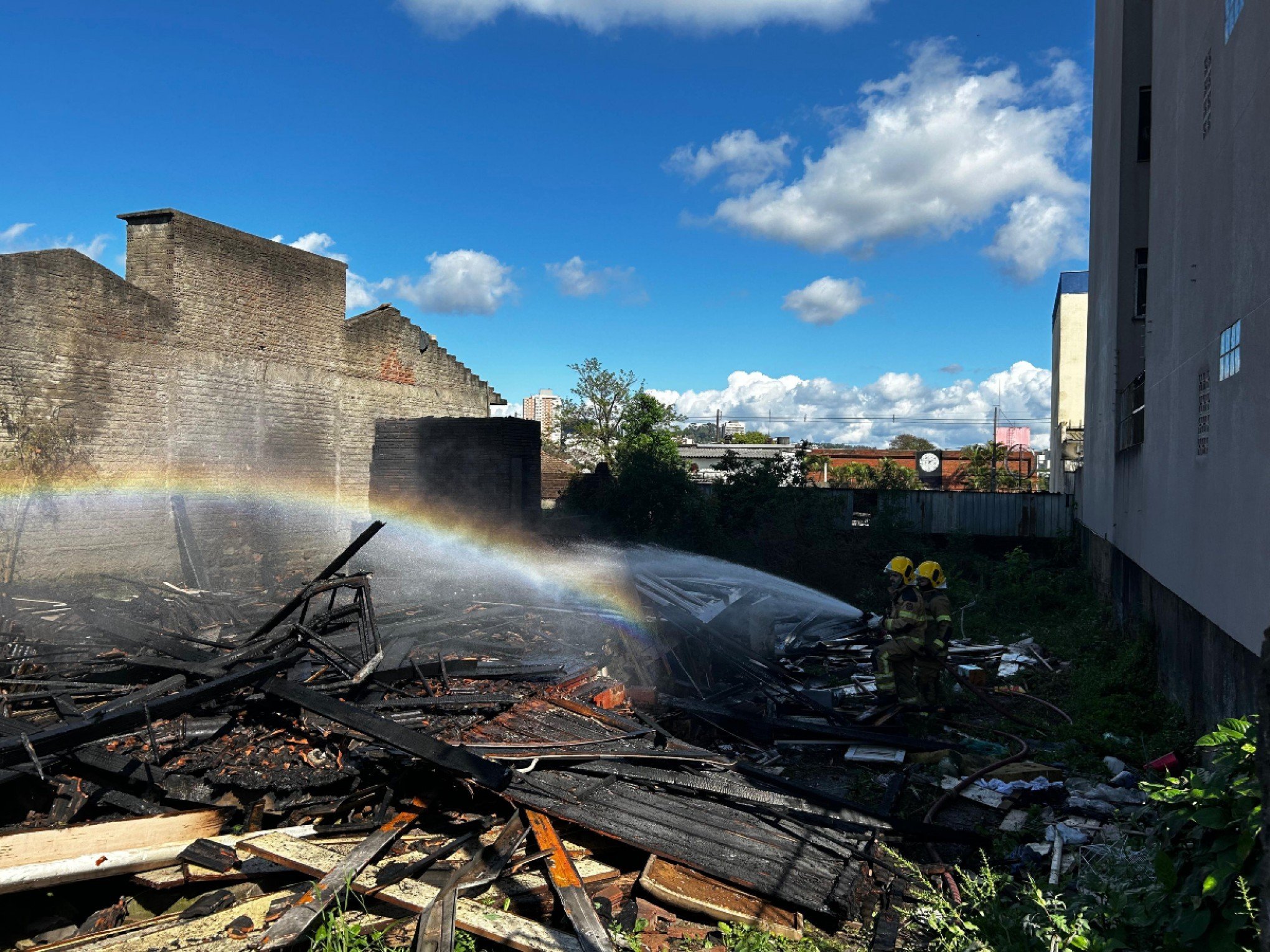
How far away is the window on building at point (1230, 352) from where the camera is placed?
559 centimetres

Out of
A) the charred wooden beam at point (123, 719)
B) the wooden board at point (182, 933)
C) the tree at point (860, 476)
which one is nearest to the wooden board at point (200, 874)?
the wooden board at point (182, 933)

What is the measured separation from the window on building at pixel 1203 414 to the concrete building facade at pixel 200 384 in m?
14.0

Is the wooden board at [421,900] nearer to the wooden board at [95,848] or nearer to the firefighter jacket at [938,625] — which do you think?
the wooden board at [95,848]

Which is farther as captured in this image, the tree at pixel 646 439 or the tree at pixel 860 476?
the tree at pixel 860 476

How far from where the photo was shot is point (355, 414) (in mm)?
17594

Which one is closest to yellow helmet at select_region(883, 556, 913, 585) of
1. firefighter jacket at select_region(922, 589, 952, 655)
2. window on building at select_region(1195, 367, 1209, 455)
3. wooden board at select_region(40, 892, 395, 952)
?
firefighter jacket at select_region(922, 589, 952, 655)

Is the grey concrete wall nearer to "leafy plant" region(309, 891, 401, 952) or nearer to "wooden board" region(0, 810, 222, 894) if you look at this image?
"leafy plant" region(309, 891, 401, 952)

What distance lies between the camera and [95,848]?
5.19 meters

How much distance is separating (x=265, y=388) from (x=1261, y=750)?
15853 mm

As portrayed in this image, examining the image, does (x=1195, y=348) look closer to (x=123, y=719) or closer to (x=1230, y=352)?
(x=1230, y=352)

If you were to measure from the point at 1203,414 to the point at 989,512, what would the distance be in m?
17.5

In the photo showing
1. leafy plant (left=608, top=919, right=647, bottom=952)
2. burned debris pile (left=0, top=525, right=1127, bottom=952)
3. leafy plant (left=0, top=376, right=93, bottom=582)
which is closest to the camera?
leafy plant (left=608, top=919, right=647, bottom=952)

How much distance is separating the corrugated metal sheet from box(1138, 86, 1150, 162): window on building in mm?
10450

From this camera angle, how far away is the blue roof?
1127 inches
